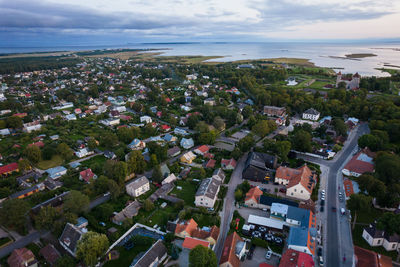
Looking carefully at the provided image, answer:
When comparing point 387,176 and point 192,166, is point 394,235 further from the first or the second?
point 192,166

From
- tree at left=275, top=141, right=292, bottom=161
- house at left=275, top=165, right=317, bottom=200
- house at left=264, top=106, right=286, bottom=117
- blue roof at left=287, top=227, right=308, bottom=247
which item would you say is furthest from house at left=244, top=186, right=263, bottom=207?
house at left=264, top=106, right=286, bottom=117

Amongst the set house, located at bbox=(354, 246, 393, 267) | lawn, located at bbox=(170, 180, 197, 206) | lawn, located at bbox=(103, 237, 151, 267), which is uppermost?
house, located at bbox=(354, 246, 393, 267)

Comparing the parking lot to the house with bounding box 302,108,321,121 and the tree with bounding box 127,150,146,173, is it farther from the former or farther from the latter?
the house with bounding box 302,108,321,121

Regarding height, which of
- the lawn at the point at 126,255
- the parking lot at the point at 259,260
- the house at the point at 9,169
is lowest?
the lawn at the point at 126,255

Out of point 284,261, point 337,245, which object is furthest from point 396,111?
point 284,261

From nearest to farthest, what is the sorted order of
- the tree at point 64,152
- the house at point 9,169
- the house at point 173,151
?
the house at point 9,169 < the tree at point 64,152 < the house at point 173,151

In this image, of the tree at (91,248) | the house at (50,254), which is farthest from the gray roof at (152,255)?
the house at (50,254)

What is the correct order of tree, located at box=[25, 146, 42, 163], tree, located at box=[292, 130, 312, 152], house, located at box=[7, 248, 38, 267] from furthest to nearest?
1. tree, located at box=[292, 130, 312, 152]
2. tree, located at box=[25, 146, 42, 163]
3. house, located at box=[7, 248, 38, 267]

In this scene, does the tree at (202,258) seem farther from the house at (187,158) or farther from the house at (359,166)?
the house at (359,166)
